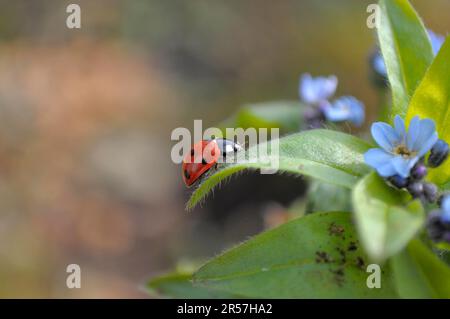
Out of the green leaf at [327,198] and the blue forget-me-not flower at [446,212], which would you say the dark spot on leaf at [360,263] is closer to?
the blue forget-me-not flower at [446,212]

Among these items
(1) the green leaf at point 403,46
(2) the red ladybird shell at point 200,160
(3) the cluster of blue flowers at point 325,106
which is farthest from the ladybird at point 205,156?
(1) the green leaf at point 403,46

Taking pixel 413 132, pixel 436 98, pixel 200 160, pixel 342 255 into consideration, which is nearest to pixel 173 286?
pixel 200 160

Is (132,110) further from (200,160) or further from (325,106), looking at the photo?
(200,160)

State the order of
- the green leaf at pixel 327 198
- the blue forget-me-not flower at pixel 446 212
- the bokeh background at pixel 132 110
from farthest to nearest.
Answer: the bokeh background at pixel 132 110 < the green leaf at pixel 327 198 < the blue forget-me-not flower at pixel 446 212

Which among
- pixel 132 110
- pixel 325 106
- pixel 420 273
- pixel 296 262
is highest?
pixel 132 110

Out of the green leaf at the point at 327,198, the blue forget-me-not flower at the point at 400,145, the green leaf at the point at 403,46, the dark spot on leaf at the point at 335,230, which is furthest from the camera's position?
the green leaf at the point at 327,198
